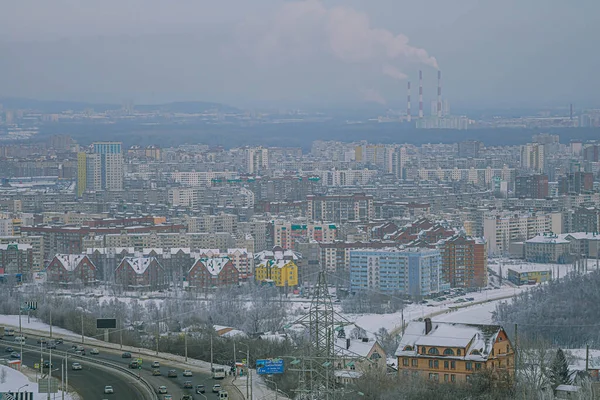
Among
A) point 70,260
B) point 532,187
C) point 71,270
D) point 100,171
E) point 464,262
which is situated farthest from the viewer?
point 100,171

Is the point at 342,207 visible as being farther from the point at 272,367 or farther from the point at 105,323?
the point at 272,367

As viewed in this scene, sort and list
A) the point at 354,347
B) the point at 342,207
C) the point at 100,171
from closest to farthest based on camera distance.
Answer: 1. the point at 354,347
2. the point at 342,207
3. the point at 100,171

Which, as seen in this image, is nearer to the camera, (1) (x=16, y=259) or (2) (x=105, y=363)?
(2) (x=105, y=363)

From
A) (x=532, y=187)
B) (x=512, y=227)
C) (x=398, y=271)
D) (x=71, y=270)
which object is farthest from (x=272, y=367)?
(x=532, y=187)

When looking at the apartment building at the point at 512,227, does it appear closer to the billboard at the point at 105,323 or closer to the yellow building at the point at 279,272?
the yellow building at the point at 279,272

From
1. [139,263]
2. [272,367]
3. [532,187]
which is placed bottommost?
[139,263]

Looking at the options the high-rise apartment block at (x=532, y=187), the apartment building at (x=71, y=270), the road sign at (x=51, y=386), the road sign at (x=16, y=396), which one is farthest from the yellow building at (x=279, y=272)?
the high-rise apartment block at (x=532, y=187)
